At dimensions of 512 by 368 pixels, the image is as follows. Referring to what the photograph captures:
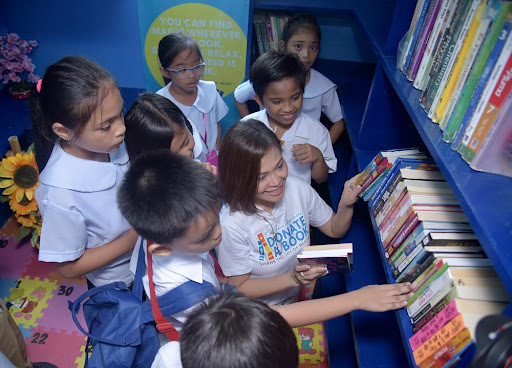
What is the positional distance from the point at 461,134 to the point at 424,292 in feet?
1.41

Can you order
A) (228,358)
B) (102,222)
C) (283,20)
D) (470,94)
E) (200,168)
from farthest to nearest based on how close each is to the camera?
(283,20), (102,222), (200,168), (470,94), (228,358)

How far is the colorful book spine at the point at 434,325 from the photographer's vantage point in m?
0.89

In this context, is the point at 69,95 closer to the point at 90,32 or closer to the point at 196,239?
the point at 196,239

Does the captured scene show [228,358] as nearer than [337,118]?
Yes

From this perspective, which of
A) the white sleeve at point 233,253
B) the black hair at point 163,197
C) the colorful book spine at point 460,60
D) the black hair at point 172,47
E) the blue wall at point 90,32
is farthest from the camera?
the blue wall at point 90,32

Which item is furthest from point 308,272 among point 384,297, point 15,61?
point 15,61

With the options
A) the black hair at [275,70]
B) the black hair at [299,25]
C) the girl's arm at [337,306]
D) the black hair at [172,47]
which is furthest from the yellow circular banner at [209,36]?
the girl's arm at [337,306]

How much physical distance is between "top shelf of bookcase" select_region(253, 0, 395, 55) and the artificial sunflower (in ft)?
5.48

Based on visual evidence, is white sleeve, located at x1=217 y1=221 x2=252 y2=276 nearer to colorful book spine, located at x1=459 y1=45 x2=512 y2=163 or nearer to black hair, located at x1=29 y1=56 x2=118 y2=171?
black hair, located at x1=29 y1=56 x2=118 y2=171

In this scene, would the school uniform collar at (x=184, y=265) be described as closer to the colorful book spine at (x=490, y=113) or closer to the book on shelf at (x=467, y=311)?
the book on shelf at (x=467, y=311)

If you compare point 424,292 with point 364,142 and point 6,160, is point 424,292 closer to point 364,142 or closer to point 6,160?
point 364,142

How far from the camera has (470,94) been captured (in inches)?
38.1

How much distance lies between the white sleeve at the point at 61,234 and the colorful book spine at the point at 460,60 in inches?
46.4


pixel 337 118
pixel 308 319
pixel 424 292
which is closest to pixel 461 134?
pixel 424 292
